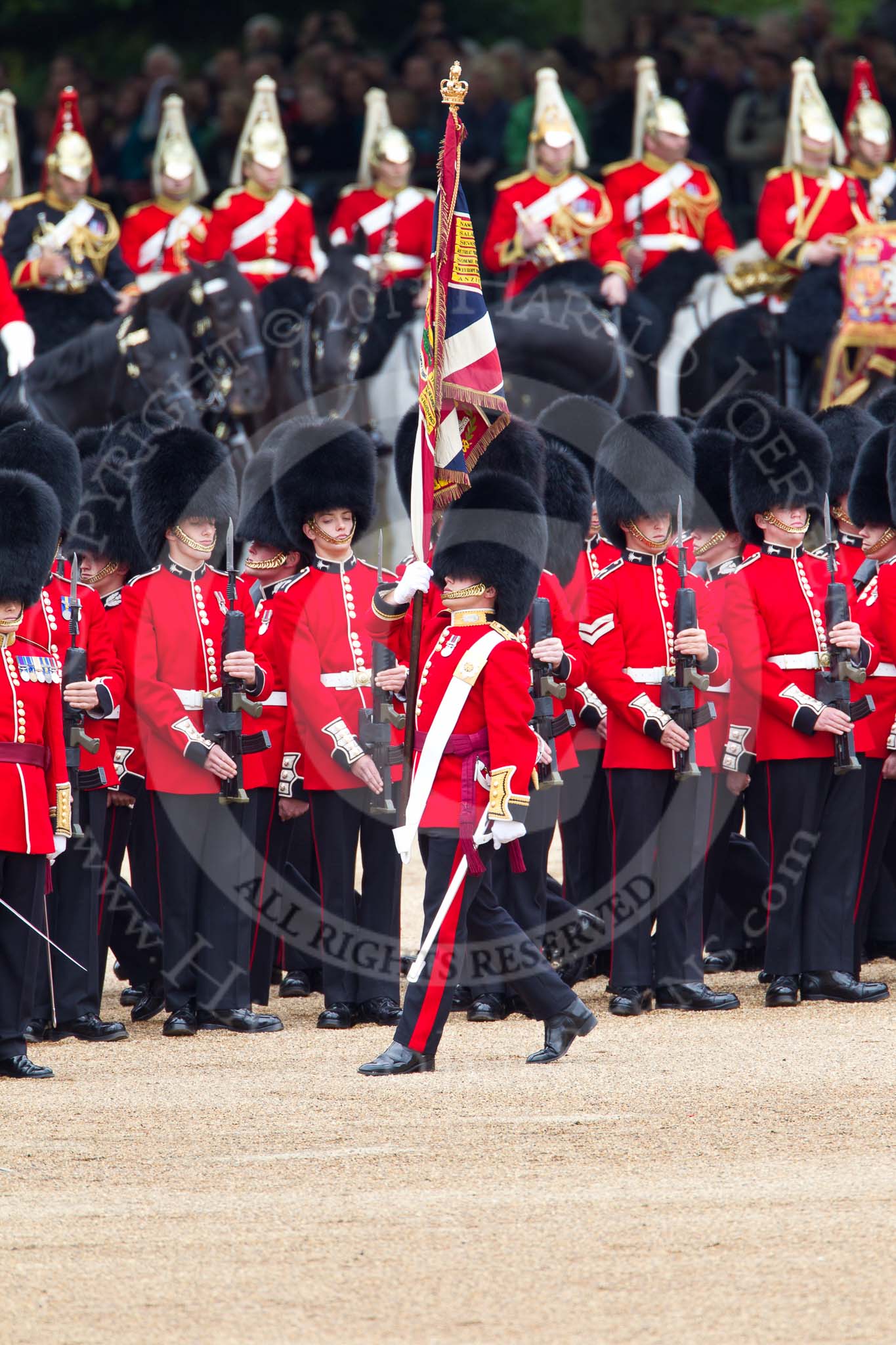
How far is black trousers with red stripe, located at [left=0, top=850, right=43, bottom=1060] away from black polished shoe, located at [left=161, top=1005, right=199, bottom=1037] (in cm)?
57

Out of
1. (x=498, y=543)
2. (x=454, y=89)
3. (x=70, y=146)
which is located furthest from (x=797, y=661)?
(x=70, y=146)

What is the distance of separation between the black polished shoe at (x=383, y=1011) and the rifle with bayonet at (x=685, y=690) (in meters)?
0.90

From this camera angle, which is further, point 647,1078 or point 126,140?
point 126,140

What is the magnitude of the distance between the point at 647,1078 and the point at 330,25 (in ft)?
32.9

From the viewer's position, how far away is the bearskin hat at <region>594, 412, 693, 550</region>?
650 cm

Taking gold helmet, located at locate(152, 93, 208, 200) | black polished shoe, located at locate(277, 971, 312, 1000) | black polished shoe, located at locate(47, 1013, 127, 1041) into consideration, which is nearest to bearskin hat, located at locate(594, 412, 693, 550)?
black polished shoe, located at locate(277, 971, 312, 1000)

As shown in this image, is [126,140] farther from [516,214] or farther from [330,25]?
[516,214]

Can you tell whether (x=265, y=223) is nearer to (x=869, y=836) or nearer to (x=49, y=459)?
(x=49, y=459)

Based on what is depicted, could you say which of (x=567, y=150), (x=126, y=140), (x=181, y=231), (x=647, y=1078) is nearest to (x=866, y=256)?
(x=567, y=150)

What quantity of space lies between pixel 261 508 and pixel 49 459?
0.72 m

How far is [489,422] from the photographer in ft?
19.3

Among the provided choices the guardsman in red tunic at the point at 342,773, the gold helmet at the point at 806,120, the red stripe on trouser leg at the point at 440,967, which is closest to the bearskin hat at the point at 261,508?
the guardsman in red tunic at the point at 342,773

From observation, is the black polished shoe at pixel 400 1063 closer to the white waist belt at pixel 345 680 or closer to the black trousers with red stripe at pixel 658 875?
the black trousers with red stripe at pixel 658 875

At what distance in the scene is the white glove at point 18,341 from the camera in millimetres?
9227
